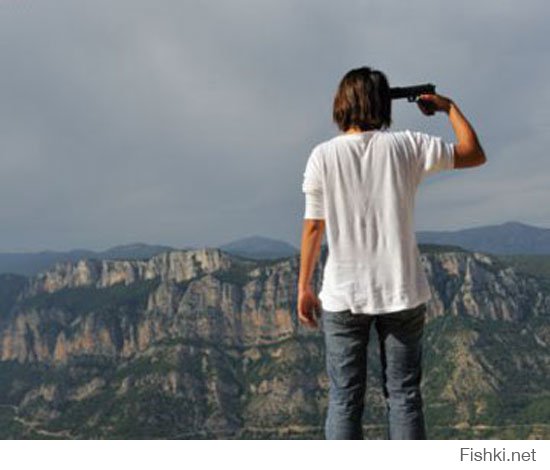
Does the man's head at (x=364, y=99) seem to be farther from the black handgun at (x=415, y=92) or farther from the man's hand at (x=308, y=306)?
the man's hand at (x=308, y=306)

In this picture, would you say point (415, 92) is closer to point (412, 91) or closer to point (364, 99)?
point (412, 91)

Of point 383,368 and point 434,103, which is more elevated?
point 434,103

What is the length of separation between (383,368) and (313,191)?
95 cm

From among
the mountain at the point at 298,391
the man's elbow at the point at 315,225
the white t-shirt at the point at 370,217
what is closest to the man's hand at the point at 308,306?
the white t-shirt at the point at 370,217

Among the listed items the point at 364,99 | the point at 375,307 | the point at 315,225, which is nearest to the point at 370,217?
the point at 315,225

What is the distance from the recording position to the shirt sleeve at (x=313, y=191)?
3510mm

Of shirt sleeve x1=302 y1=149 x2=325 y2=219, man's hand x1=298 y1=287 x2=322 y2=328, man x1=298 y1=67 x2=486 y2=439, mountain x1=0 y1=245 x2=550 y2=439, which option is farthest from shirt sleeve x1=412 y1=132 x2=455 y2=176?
mountain x1=0 y1=245 x2=550 y2=439

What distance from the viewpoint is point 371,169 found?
348cm

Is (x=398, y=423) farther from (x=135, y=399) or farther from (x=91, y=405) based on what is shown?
(x=91, y=405)

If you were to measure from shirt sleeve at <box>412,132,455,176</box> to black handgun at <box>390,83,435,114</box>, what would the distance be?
0.94 ft

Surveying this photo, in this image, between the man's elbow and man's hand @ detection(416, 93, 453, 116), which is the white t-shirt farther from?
man's hand @ detection(416, 93, 453, 116)

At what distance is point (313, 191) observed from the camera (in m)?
3.52
